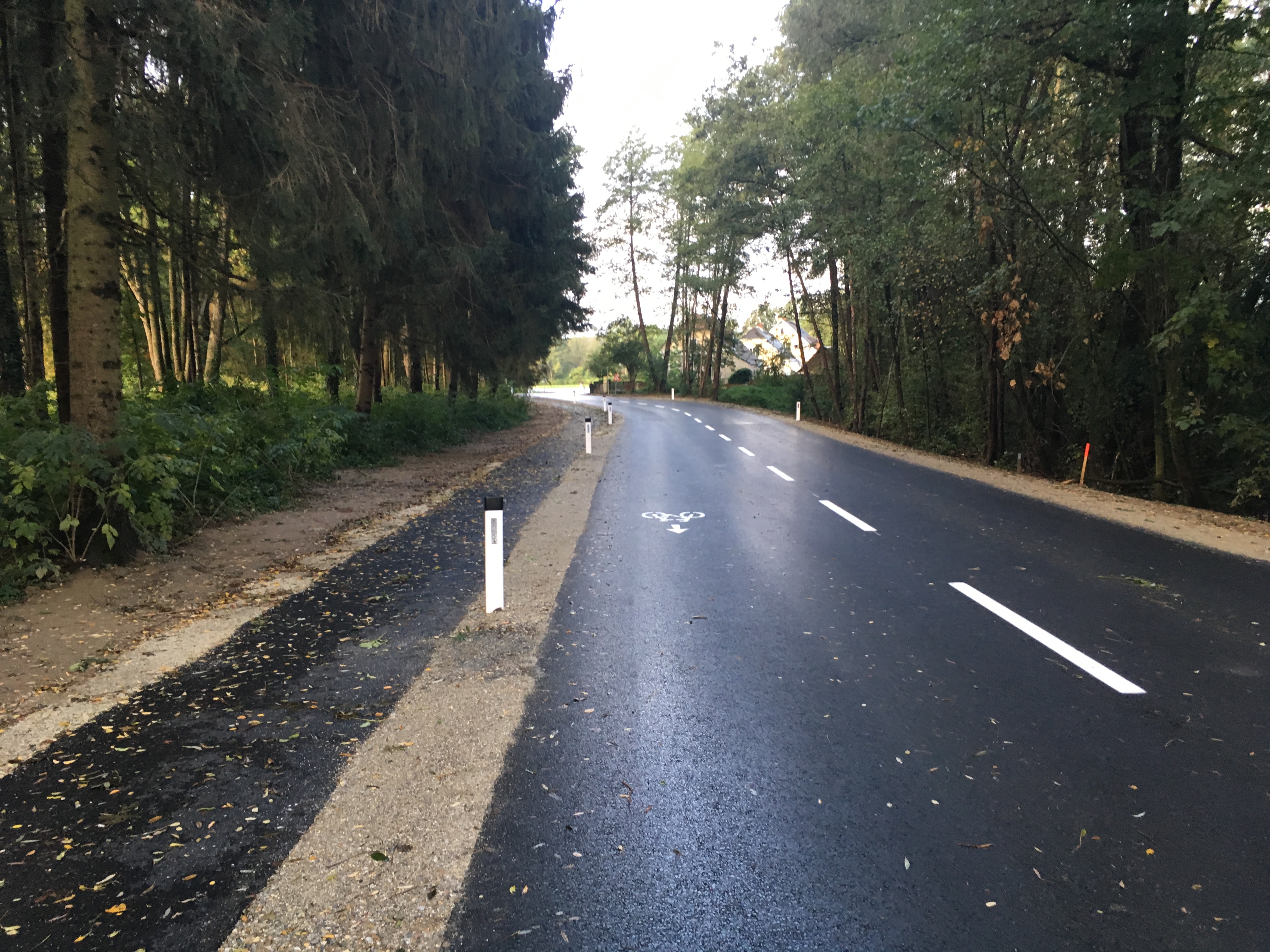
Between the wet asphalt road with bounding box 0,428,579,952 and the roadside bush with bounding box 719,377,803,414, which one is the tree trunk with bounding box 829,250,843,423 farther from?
the wet asphalt road with bounding box 0,428,579,952

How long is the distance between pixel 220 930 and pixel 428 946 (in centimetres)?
74

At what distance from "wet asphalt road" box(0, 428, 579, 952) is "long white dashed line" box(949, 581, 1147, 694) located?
4.40 metres

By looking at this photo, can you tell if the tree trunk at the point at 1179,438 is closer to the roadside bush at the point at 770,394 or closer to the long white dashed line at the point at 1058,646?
the long white dashed line at the point at 1058,646

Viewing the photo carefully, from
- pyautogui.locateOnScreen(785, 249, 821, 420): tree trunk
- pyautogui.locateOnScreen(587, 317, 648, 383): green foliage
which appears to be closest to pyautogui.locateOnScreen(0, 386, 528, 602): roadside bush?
pyautogui.locateOnScreen(785, 249, 821, 420): tree trunk

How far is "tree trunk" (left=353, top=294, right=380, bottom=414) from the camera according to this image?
16.5 metres

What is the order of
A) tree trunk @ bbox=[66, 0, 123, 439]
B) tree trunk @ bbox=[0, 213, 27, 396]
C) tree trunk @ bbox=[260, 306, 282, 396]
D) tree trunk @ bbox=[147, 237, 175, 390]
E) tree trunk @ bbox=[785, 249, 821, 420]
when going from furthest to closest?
tree trunk @ bbox=[785, 249, 821, 420] < tree trunk @ bbox=[0, 213, 27, 396] < tree trunk @ bbox=[260, 306, 282, 396] < tree trunk @ bbox=[147, 237, 175, 390] < tree trunk @ bbox=[66, 0, 123, 439]

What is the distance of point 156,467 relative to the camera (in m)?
7.11

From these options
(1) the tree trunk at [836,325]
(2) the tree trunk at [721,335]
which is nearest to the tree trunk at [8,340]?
(1) the tree trunk at [836,325]

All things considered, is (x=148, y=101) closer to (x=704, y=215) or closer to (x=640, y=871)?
(x=640, y=871)

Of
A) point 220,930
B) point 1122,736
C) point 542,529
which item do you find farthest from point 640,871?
point 542,529

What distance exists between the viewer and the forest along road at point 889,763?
2.62 metres

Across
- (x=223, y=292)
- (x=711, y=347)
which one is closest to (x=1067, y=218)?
(x=223, y=292)

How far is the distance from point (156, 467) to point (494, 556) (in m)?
3.76

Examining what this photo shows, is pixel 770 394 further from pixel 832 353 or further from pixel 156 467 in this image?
pixel 156 467
